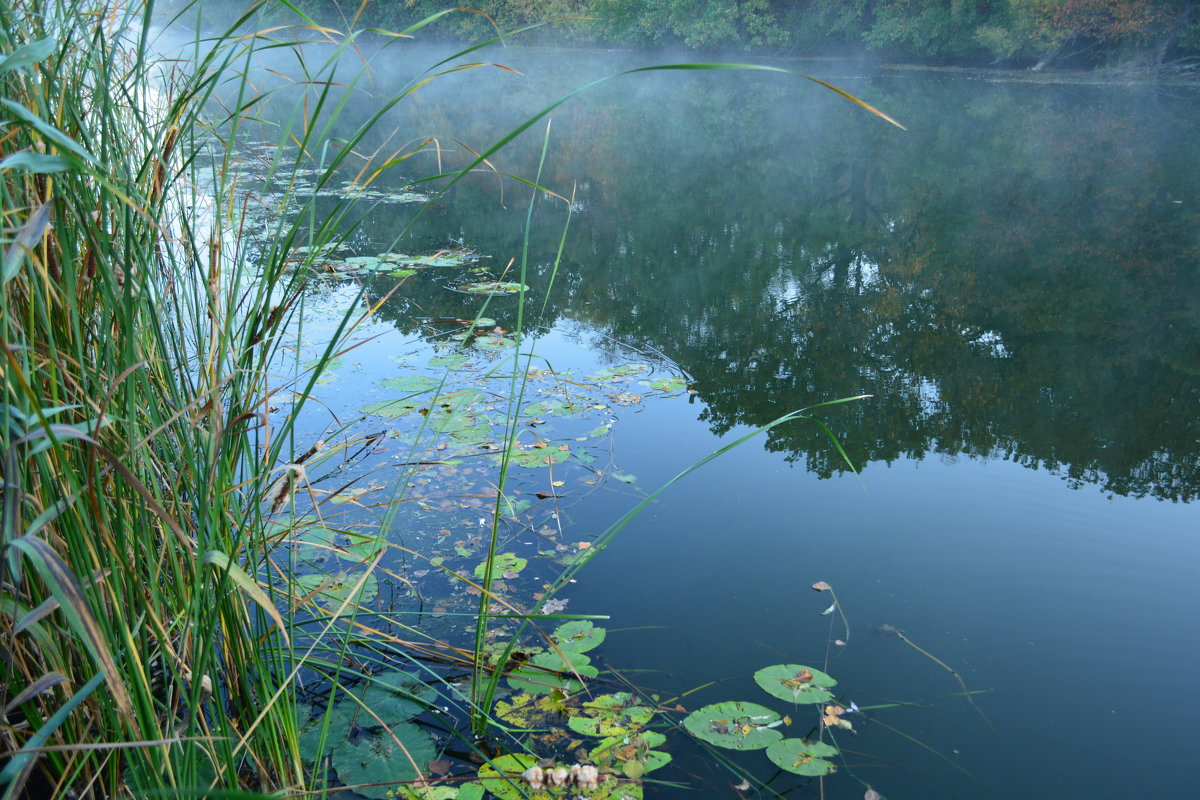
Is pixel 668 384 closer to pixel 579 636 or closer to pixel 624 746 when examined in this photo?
pixel 579 636

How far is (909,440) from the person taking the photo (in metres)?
3.32

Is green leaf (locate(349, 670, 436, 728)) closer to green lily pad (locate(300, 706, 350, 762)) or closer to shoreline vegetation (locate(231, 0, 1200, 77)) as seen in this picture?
green lily pad (locate(300, 706, 350, 762))

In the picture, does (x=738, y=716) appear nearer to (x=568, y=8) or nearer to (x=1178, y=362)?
(x=1178, y=362)

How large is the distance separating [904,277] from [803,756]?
415cm

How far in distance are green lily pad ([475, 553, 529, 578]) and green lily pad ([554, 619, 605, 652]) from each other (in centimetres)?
25

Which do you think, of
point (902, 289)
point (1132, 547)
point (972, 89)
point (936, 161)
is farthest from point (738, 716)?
point (972, 89)

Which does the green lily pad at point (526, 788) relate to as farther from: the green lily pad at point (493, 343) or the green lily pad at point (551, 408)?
the green lily pad at point (493, 343)

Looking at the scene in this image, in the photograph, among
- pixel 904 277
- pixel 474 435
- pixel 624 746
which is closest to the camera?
pixel 624 746

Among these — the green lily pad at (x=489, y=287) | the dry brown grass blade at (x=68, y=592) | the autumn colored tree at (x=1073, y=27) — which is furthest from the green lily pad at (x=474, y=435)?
the autumn colored tree at (x=1073, y=27)

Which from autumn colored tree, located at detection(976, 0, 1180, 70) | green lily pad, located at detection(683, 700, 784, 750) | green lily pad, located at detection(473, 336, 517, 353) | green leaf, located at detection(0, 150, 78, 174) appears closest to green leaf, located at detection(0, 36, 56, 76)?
green leaf, located at detection(0, 150, 78, 174)

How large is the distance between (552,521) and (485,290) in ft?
7.99

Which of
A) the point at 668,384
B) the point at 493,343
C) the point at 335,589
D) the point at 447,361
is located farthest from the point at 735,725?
the point at 493,343

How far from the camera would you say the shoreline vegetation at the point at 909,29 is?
16609mm

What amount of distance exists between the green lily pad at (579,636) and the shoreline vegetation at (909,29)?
14469mm
